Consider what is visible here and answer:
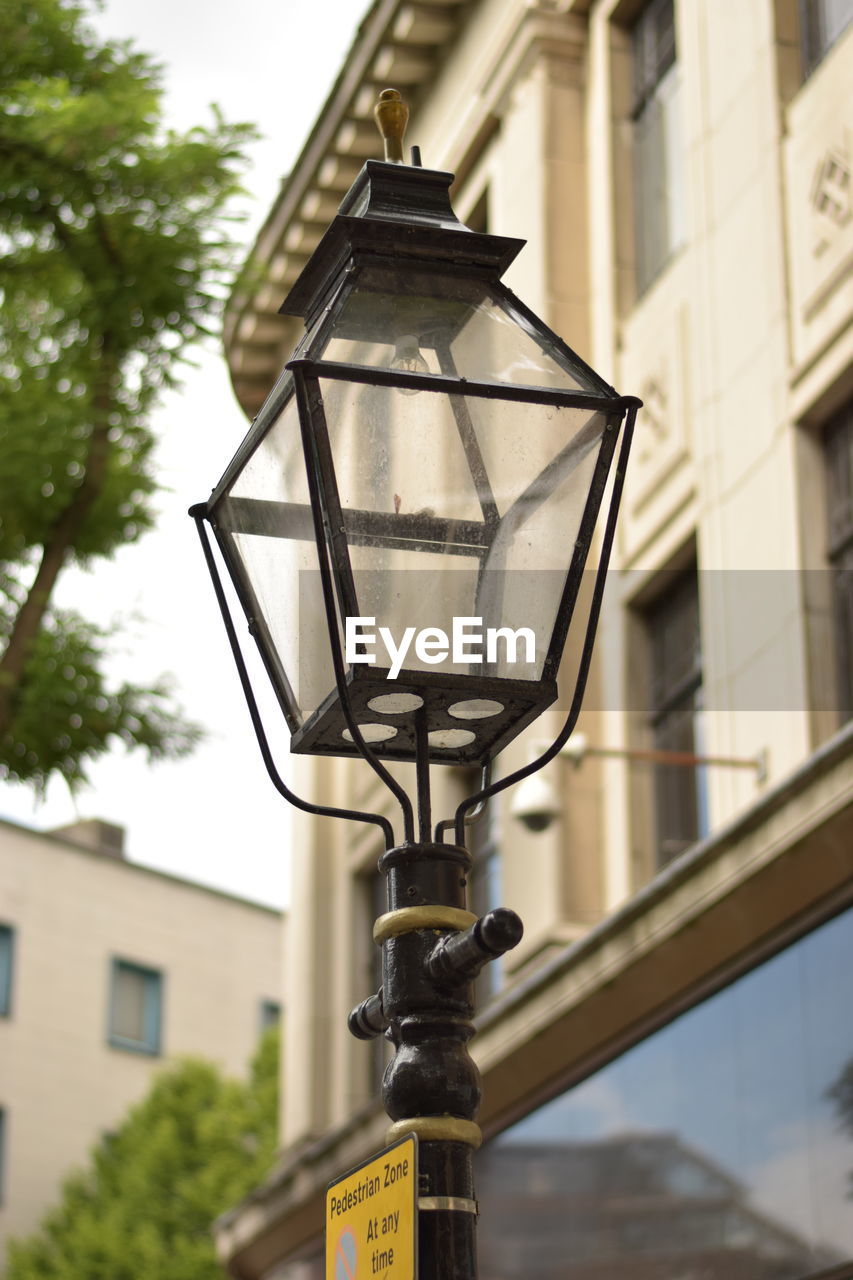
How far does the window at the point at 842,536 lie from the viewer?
11.0 meters

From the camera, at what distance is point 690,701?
43.0 feet

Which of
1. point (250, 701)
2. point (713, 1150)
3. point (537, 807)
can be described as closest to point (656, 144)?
point (537, 807)

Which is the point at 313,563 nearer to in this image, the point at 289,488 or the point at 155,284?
the point at 289,488

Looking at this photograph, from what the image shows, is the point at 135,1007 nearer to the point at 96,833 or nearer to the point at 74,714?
the point at 96,833

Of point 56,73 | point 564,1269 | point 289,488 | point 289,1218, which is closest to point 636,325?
point 56,73

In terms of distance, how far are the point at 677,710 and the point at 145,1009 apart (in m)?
29.7

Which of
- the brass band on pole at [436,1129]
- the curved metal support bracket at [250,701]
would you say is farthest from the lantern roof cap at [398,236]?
the brass band on pole at [436,1129]

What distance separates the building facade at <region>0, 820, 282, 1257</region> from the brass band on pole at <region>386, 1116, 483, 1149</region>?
34671mm

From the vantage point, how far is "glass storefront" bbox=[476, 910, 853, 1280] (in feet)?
32.5

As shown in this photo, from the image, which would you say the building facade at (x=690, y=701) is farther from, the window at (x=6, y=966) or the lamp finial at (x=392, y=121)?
the window at (x=6, y=966)

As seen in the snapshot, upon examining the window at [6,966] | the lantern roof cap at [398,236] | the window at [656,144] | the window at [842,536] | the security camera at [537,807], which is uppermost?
the window at [6,966]

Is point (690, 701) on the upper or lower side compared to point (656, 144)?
lower

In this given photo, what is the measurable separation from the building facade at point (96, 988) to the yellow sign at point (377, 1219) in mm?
34515

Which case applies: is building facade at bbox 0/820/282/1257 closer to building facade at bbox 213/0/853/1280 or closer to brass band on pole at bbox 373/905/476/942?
building facade at bbox 213/0/853/1280
